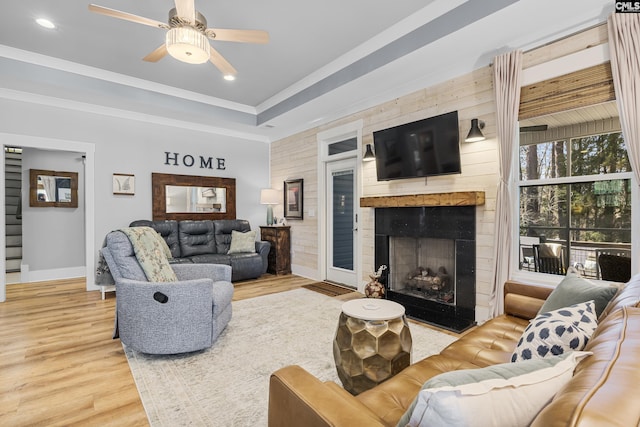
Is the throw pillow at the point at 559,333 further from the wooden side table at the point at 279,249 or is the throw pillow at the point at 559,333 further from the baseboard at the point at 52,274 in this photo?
the baseboard at the point at 52,274

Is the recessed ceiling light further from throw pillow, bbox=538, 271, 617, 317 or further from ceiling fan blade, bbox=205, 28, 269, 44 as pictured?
throw pillow, bbox=538, 271, 617, 317

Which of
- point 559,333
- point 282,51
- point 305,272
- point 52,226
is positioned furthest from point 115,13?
point 52,226

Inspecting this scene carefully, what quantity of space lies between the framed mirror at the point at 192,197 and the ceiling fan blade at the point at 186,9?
351 cm

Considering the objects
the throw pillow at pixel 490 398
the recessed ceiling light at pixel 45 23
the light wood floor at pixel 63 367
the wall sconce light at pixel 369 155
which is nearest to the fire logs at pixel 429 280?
the wall sconce light at pixel 369 155

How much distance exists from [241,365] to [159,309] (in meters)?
0.78

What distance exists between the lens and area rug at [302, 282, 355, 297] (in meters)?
4.49

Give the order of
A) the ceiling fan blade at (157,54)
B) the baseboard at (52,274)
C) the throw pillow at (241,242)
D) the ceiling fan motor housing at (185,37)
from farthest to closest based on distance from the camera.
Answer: the throw pillow at (241,242) < the baseboard at (52,274) < the ceiling fan blade at (157,54) < the ceiling fan motor housing at (185,37)

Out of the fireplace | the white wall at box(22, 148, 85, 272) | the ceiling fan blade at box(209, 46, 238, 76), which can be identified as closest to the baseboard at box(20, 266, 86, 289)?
the white wall at box(22, 148, 85, 272)

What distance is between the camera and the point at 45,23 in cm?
312

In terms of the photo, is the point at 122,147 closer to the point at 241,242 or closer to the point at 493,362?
the point at 241,242

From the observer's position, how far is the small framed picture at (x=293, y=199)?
19.0 feet

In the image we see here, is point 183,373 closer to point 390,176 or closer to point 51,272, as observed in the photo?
point 390,176

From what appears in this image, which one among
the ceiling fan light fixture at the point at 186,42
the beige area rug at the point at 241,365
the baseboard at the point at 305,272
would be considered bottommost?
the beige area rug at the point at 241,365

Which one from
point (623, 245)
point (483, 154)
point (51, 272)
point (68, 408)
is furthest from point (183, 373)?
point (51, 272)
